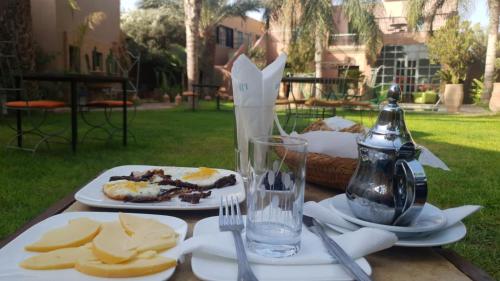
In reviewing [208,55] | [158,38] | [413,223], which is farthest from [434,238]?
[158,38]

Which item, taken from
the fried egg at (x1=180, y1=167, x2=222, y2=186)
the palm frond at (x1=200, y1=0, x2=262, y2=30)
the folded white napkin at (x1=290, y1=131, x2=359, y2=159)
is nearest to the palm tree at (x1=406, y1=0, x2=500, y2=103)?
the palm frond at (x1=200, y1=0, x2=262, y2=30)

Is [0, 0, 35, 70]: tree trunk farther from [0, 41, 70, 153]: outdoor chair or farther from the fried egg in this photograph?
the fried egg

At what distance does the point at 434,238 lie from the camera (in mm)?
798

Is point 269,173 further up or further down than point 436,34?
further down

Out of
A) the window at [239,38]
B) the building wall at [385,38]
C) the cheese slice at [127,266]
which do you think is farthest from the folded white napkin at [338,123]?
the window at [239,38]

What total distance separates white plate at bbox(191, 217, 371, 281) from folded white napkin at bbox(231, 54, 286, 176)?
1.45ft

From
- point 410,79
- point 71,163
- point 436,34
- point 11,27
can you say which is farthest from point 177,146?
point 410,79

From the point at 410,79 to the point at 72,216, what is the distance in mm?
20207

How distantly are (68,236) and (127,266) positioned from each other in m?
0.19

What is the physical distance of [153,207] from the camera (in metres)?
0.99

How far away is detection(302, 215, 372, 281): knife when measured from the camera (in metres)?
0.63

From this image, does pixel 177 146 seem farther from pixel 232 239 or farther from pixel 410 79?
pixel 410 79

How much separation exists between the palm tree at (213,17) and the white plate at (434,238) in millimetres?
18081

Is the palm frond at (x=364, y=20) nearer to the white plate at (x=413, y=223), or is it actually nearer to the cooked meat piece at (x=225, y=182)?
the cooked meat piece at (x=225, y=182)
